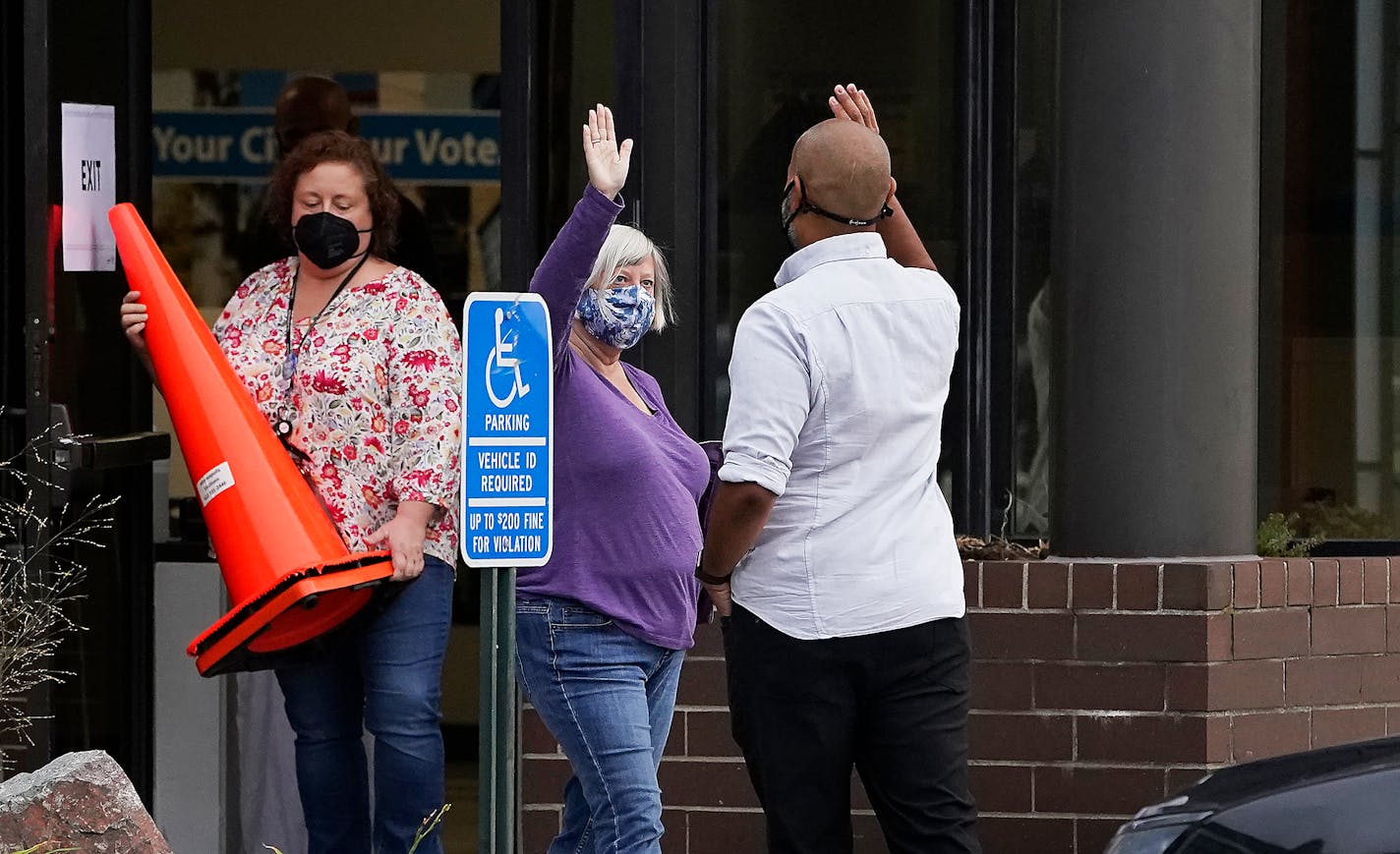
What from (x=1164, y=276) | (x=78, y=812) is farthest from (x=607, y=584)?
(x=1164, y=276)

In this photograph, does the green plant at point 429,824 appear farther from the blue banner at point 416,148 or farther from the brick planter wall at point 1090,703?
the blue banner at point 416,148

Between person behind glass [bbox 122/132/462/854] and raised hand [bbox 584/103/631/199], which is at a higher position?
raised hand [bbox 584/103/631/199]

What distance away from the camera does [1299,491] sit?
21.4 ft

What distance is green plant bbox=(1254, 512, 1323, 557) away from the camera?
6266 millimetres

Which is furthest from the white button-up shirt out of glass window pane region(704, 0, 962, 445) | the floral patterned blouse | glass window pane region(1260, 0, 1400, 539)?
glass window pane region(1260, 0, 1400, 539)

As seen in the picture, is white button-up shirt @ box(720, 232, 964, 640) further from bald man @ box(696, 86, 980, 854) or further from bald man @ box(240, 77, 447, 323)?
bald man @ box(240, 77, 447, 323)

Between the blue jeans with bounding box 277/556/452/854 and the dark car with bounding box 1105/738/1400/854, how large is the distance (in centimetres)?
201

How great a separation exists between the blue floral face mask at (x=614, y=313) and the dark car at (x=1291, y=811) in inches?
64.0

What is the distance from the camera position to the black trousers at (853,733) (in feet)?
13.4

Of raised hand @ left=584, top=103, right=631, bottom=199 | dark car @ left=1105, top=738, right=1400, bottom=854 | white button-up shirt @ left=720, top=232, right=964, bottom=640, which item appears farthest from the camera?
raised hand @ left=584, top=103, right=631, bottom=199

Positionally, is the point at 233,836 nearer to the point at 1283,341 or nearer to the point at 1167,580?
the point at 1167,580

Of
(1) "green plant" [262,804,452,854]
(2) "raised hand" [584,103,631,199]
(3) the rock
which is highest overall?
(2) "raised hand" [584,103,631,199]

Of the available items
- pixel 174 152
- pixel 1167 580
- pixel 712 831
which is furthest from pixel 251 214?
pixel 1167 580

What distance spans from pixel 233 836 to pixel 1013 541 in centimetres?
257
